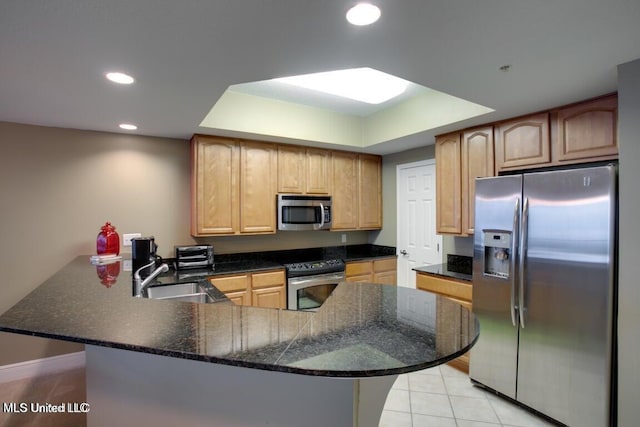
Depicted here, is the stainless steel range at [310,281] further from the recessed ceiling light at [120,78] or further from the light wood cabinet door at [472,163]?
the recessed ceiling light at [120,78]

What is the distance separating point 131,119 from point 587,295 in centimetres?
363

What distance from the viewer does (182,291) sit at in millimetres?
2594

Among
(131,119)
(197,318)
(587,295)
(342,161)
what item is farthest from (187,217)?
(587,295)

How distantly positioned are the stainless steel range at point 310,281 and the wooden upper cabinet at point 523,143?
200 centimetres

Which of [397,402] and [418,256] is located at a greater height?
[418,256]

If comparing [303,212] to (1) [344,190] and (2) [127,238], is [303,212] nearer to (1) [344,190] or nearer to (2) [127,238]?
(1) [344,190]

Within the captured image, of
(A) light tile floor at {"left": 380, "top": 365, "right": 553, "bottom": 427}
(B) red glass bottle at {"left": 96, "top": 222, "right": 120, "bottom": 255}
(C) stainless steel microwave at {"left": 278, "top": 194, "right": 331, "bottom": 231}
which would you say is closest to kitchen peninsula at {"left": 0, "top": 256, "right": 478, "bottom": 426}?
(A) light tile floor at {"left": 380, "top": 365, "right": 553, "bottom": 427}

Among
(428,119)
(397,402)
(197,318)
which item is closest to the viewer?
(197,318)

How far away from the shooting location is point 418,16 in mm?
1235

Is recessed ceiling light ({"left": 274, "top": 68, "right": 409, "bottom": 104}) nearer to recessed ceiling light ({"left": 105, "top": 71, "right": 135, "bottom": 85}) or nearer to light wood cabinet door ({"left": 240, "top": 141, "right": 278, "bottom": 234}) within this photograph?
light wood cabinet door ({"left": 240, "top": 141, "right": 278, "bottom": 234})

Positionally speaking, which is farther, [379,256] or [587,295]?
[379,256]

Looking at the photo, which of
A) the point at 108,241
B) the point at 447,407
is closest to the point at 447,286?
the point at 447,407

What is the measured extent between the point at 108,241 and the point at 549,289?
3.61m

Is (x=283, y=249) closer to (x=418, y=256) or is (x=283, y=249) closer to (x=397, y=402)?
(x=418, y=256)
